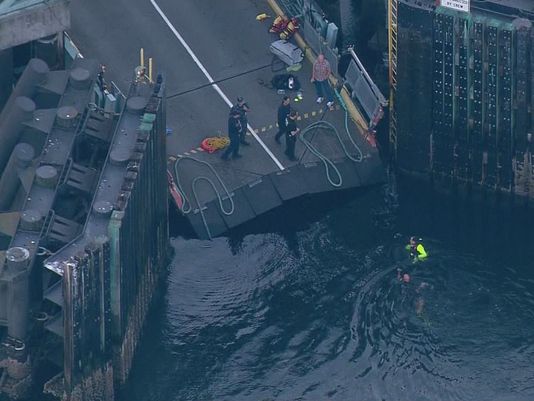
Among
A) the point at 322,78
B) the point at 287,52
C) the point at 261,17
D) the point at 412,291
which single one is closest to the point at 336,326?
the point at 412,291

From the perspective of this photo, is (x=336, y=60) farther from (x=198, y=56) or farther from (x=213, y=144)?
(x=213, y=144)

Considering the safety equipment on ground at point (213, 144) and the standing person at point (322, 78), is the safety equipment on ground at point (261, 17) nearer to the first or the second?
the standing person at point (322, 78)

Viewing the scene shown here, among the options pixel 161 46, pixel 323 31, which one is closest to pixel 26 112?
pixel 161 46

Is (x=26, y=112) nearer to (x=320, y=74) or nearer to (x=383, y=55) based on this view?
(x=320, y=74)

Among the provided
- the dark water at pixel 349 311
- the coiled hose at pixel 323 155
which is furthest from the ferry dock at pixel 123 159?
the dark water at pixel 349 311

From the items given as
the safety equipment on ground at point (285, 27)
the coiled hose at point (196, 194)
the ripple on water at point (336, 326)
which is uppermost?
the safety equipment on ground at point (285, 27)

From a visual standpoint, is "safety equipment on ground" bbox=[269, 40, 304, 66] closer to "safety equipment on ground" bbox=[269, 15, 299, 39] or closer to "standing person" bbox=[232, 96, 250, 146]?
"safety equipment on ground" bbox=[269, 15, 299, 39]

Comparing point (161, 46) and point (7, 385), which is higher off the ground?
point (161, 46)
